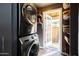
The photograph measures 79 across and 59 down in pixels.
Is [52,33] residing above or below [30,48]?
above

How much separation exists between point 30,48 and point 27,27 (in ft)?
0.66

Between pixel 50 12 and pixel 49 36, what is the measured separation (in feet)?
0.73

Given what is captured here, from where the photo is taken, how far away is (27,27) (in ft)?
3.68

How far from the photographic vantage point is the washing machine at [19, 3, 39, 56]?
1.11 metres

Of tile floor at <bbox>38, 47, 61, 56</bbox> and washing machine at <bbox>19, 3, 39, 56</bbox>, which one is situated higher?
washing machine at <bbox>19, 3, 39, 56</bbox>

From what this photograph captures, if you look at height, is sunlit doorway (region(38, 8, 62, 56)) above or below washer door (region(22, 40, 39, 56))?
above

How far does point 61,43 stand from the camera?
1.12 m

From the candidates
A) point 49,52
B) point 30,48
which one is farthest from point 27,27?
point 49,52

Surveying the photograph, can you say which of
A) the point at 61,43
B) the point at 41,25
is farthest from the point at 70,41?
the point at 41,25

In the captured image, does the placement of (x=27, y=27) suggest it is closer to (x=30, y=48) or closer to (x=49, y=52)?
(x=30, y=48)

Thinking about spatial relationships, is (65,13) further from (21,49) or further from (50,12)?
(21,49)

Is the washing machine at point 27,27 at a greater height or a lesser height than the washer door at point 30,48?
greater

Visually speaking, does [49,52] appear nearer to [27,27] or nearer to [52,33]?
[52,33]

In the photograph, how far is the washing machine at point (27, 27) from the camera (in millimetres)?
1109
